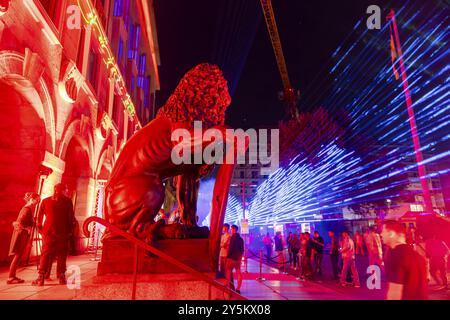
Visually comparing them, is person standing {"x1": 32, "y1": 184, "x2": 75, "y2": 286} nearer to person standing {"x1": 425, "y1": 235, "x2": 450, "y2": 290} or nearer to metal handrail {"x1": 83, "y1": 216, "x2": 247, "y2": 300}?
metal handrail {"x1": 83, "y1": 216, "x2": 247, "y2": 300}

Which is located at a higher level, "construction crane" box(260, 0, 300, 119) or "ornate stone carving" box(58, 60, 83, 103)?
"construction crane" box(260, 0, 300, 119)

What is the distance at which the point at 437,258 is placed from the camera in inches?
326

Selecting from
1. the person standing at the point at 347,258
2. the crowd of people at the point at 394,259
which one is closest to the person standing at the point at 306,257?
the crowd of people at the point at 394,259

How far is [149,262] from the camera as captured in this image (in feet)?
9.02

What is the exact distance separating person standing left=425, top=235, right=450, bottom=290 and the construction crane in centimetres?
3238

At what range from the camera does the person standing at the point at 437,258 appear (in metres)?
8.17

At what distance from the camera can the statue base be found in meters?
2.74

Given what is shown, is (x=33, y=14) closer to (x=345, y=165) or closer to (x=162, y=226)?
(x=162, y=226)

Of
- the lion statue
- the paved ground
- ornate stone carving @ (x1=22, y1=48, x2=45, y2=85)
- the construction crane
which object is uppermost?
the construction crane

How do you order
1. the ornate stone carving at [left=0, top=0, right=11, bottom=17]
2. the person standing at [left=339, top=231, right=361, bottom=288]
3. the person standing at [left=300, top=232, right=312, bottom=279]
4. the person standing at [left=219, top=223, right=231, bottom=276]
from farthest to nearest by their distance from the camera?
the person standing at [left=300, top=232, right=312, bottom=279] → the person standing at [left=339, top=231, right=361, bottom=288] → the person standing at [left=219, top=223, right=231, bottom=276] → the ornate stone carving at [left=0, top=0, right=11, bottom=17]

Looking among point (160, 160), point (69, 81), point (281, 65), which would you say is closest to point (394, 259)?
point (160, 160)

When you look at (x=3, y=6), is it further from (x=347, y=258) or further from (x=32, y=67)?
(x=347, y=258)

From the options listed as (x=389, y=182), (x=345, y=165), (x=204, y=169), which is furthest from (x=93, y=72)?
(x=389, y=182)

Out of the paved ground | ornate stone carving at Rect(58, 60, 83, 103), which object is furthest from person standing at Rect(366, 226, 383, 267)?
ornate stone carving at Rect(58, 60, 83, 103)
